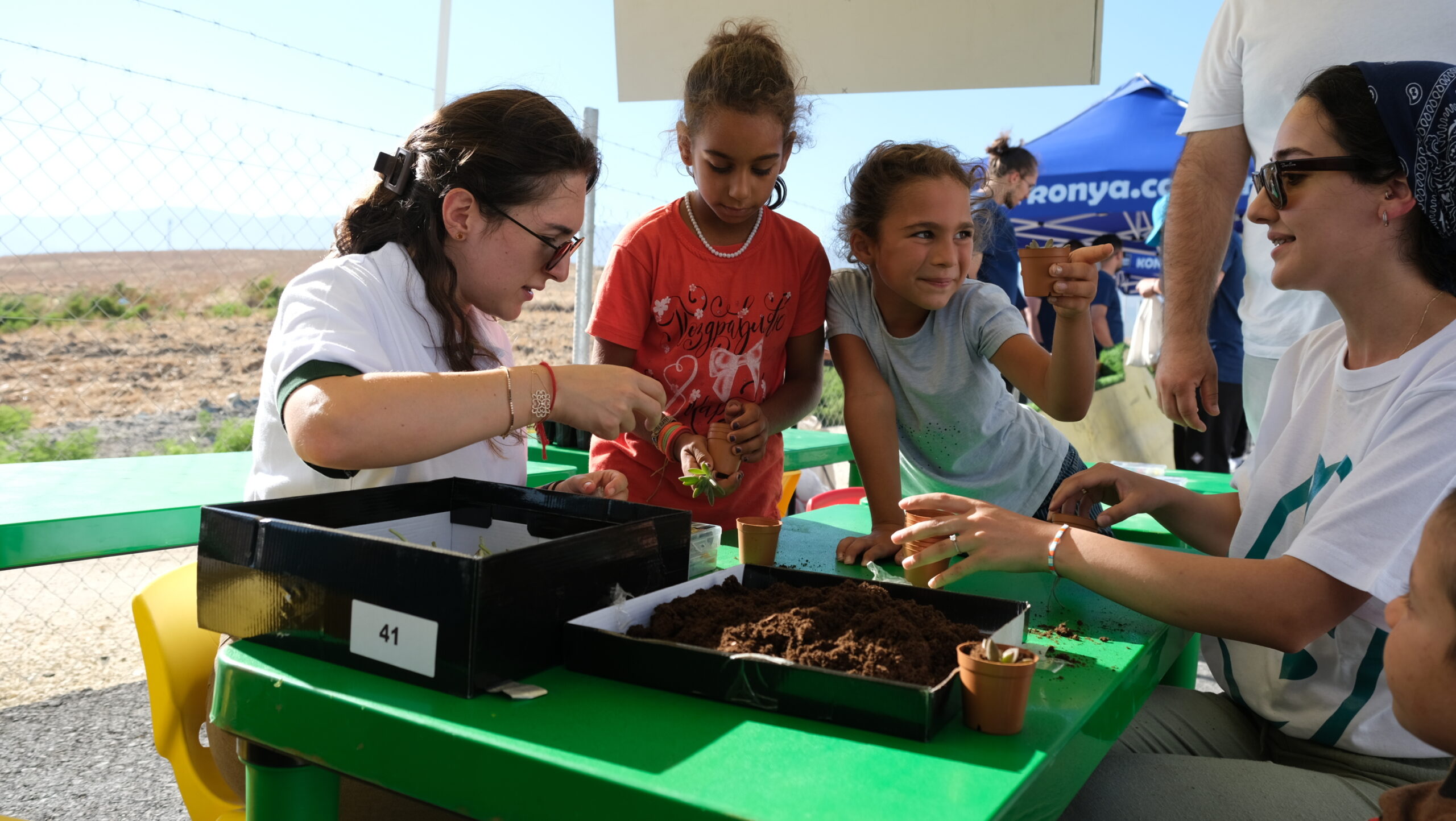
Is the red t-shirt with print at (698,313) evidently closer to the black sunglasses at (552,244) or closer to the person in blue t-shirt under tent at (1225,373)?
the black sunglasses at (552,244)

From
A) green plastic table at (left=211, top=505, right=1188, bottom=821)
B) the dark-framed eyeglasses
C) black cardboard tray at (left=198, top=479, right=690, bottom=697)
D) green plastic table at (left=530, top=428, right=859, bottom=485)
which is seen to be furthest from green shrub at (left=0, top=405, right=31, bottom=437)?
the dark-framed eyeglasses

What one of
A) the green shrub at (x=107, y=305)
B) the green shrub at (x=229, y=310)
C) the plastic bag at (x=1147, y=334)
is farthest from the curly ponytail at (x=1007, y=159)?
the green shrub at (x=229, y=310)

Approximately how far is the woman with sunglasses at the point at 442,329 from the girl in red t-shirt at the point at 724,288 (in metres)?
0.38

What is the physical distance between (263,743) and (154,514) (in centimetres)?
164

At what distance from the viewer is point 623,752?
2.96 ft

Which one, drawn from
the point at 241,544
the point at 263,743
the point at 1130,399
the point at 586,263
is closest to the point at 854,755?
the point at 263,743

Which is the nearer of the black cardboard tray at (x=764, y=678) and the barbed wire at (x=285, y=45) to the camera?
the black cardboard tray at (x=764, y=678)

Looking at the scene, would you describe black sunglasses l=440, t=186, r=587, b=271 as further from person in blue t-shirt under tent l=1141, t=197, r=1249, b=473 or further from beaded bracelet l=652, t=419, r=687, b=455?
person in blue t-shirt under tent l=1141, t=197, r=1249, b=473

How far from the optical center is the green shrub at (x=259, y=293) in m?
10.5

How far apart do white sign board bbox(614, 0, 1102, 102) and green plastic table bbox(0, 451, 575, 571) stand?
1.87m

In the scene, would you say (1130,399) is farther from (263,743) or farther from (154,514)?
(263,743)

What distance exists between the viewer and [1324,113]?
154 centimetres

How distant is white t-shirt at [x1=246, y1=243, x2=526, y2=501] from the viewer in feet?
4.69

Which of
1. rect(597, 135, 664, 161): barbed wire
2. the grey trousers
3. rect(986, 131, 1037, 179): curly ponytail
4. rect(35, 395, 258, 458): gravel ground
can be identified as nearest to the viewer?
the grey trousers
